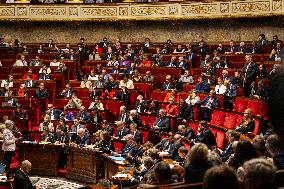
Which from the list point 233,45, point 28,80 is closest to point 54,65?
point 28,80

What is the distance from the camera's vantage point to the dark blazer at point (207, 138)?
7.49 m

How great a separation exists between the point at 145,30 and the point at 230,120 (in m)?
7.75

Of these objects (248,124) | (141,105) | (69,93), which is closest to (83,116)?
(141,105)

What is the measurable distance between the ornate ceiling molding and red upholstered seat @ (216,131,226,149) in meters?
6.67

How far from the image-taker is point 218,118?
29.3 ft

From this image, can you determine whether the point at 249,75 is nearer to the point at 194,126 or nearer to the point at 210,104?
the point at 210,104

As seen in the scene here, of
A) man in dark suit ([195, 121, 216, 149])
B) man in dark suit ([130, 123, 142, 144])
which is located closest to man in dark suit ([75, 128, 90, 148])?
man in dark suit ([130, 123, 142, 144])

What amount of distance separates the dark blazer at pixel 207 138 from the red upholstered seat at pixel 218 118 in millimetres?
1291

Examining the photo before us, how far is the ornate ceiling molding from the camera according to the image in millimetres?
14062

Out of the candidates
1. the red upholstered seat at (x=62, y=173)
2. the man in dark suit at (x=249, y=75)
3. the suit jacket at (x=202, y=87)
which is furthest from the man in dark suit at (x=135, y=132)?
the man in dark suit at (x=249, y=75)

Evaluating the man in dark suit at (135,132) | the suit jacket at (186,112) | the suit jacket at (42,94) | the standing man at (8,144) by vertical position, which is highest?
the suit jacket at (42,94)

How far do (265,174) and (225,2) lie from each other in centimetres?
1245

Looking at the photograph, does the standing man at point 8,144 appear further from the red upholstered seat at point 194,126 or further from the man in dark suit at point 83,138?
the red upholstered seat at point 194,126

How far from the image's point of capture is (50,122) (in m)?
10.2
